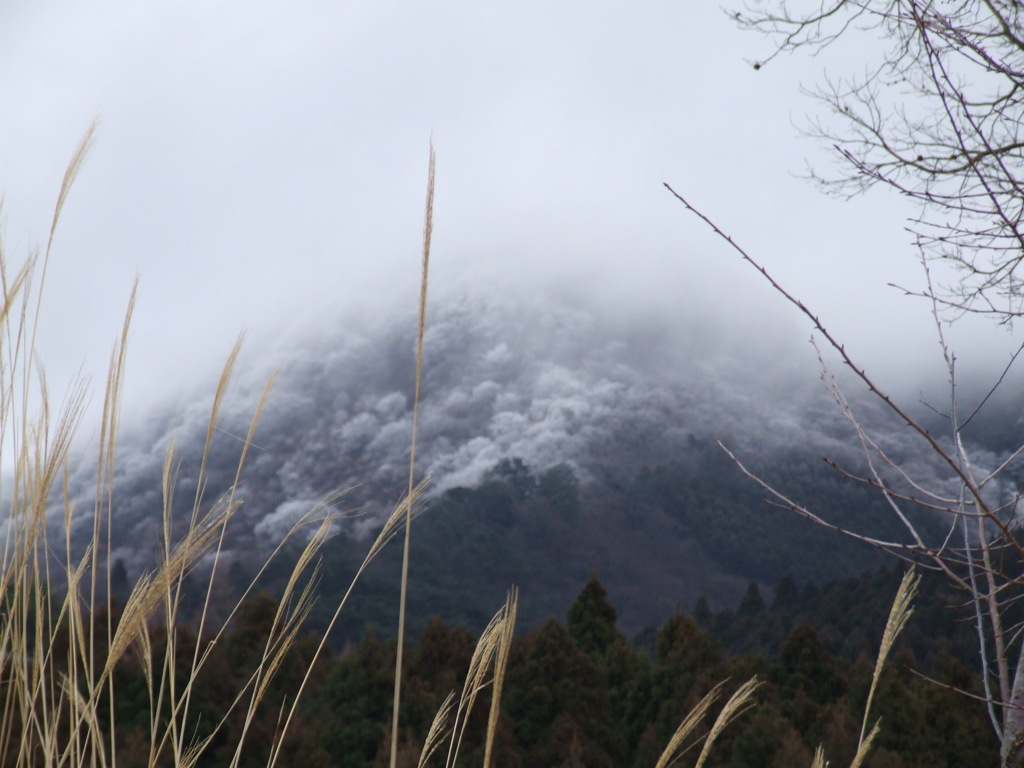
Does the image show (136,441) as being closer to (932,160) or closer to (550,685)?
(550,685)

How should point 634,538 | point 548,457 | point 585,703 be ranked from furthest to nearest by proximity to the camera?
point 548,457, point 634,538, point 585,703

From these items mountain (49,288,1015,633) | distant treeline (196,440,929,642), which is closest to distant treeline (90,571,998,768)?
mountain (49,288,1015,633)

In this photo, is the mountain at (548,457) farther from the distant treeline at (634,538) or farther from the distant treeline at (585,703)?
the distant treeline at (585,703)

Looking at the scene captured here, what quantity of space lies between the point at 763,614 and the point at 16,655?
98.1 ft

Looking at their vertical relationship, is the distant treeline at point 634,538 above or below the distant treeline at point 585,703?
below

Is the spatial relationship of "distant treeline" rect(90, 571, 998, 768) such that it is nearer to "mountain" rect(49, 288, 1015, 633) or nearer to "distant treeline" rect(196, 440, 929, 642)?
"mountain" rect(49, 288, 1015, 633)

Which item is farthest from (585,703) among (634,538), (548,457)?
(548,457)

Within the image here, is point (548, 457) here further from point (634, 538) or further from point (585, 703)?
point (585, 703)

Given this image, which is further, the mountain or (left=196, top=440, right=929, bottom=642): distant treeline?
the mountain

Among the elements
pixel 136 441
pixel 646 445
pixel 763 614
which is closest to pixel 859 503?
pixel 646 445

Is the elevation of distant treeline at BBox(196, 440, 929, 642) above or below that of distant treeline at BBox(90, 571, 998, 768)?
below

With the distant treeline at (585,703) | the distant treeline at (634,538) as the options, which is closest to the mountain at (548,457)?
the distant treeline at (634,538)

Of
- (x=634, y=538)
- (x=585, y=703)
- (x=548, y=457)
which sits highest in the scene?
(x=548, y=457)

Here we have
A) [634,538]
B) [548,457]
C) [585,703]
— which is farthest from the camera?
[548,457]
